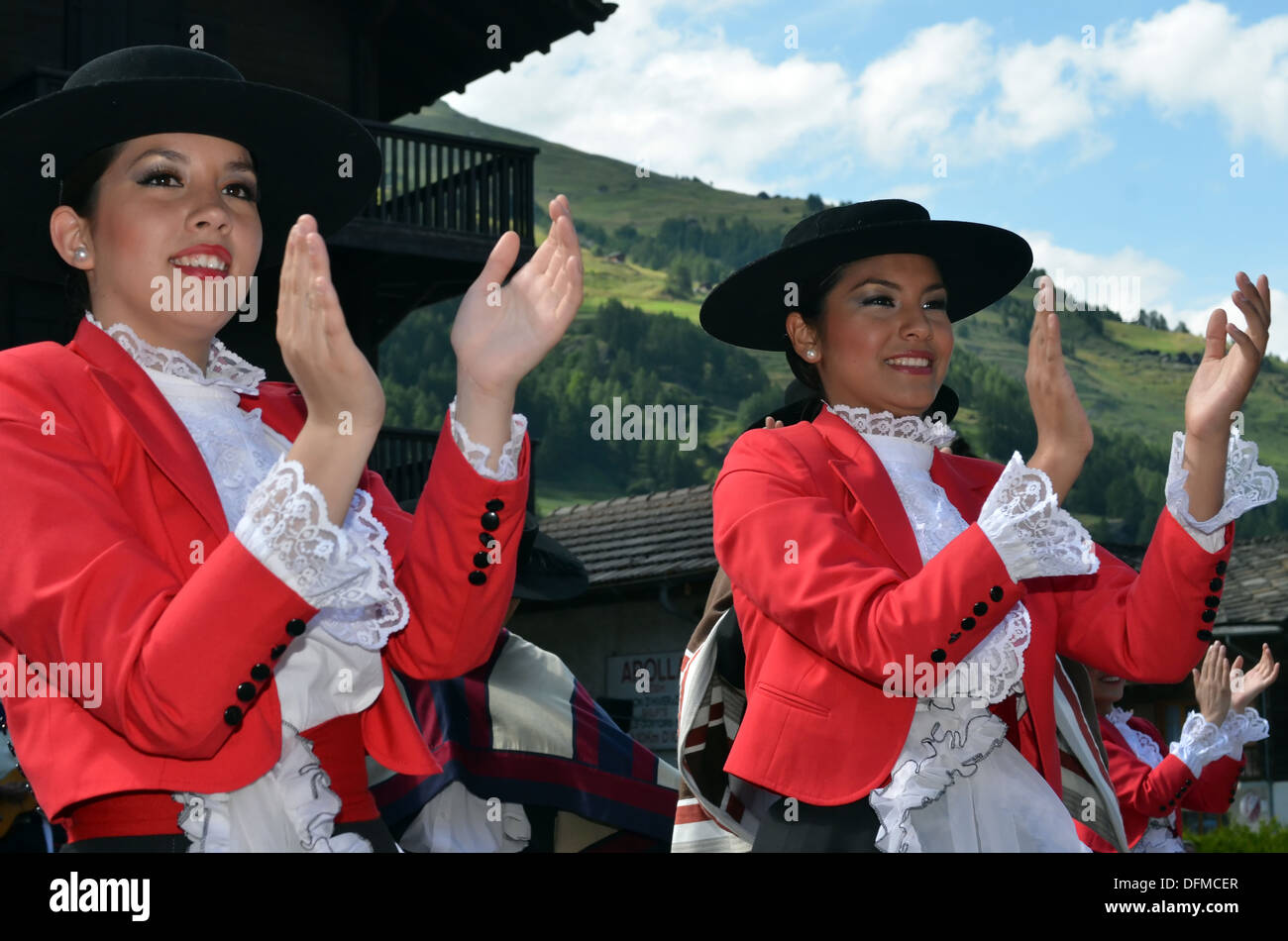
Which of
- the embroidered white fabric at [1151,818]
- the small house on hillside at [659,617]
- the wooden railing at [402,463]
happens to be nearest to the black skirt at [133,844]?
the embroidered white fabric at [1151,818]

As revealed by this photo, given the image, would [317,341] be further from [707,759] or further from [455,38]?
[455,38]

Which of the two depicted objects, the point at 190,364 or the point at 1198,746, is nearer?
the point at 190,364

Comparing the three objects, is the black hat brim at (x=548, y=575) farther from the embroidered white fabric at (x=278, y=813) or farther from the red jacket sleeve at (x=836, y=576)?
the embroidered white fabric at (x=278, y=813)

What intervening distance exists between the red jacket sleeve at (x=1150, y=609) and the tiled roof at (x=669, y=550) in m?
10.9

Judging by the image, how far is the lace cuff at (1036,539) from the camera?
2549 millimetres

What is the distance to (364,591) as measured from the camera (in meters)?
2.12

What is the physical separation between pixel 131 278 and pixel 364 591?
2.36 feet

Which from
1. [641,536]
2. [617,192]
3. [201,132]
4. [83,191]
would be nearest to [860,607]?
[201,132]

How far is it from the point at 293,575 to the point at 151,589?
0.67 ft

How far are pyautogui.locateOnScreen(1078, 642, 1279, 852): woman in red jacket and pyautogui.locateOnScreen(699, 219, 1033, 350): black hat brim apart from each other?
9.41ft

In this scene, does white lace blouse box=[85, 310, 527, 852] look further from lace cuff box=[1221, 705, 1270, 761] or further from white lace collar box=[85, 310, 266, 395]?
lace cuff box=[1221, 705, 1270, 761]

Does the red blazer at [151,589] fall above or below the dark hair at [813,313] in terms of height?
below

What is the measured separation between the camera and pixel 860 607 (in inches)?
102
